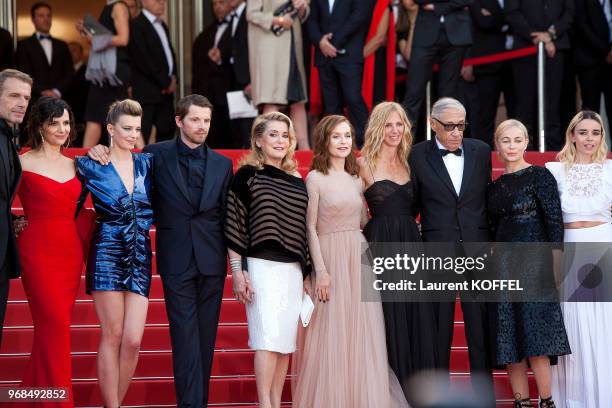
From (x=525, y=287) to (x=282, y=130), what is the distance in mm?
1675

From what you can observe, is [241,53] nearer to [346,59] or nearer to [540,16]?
[346,59]

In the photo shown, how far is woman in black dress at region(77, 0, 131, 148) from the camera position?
10602 millimetres

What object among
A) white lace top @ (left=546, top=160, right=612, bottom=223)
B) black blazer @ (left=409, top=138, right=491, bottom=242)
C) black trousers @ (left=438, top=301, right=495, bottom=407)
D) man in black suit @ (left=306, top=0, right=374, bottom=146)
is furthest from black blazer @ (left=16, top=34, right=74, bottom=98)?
white lace top @ (left=546, top=160, right=612, bottom=223)

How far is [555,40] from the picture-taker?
10398mm

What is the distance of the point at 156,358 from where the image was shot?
7.60m

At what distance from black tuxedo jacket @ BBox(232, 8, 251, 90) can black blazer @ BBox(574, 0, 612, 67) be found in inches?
118

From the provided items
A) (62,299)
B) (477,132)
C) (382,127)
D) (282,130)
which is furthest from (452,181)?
(477,132)

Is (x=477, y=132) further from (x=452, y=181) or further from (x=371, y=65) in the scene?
(x=452, y=181)

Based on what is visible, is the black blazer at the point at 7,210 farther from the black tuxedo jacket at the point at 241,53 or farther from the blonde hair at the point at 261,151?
the black tuxedo jacket at the point at 241,53

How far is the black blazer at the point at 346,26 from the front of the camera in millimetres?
9914

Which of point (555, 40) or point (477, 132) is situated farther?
point (477, 132)

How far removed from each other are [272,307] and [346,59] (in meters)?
3.76

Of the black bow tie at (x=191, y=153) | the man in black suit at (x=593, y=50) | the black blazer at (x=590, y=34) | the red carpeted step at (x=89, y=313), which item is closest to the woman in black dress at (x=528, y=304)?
the black bow tie at (x=191, y=153)

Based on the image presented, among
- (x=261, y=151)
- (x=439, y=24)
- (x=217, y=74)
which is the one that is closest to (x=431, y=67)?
(x=439, y=24)
